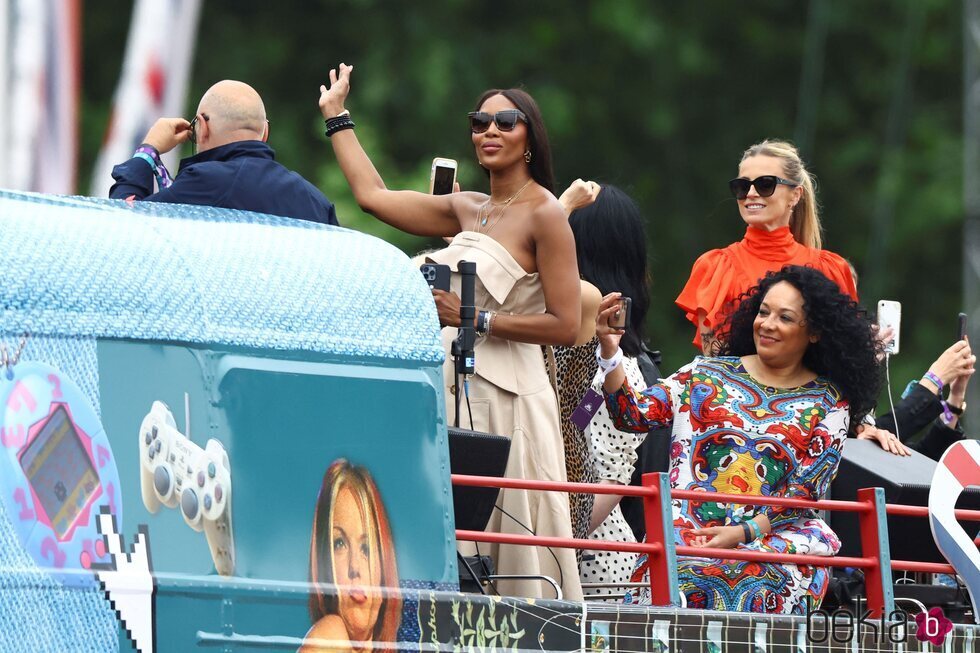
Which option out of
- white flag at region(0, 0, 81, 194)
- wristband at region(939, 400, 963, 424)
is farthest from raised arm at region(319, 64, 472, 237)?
white flag at region(0, 0, 81, 194)

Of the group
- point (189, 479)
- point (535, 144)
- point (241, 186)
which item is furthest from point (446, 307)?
point (189, 479)

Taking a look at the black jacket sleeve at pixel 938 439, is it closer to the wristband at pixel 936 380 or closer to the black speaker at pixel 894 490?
the wristband at pixel 936 380

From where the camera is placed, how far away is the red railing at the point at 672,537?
20.5 feet

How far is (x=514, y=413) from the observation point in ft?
23.1

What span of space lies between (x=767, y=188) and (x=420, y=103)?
1285cm

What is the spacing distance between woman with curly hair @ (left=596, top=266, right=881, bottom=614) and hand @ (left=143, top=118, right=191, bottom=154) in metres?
1.58

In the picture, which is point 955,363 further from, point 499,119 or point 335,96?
point 335,96

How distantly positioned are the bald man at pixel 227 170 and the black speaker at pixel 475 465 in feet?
2.90

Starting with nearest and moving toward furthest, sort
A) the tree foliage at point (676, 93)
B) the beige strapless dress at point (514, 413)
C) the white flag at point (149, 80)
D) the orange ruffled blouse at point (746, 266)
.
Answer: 1. the beige strapless dress at point (514, 413)
2. the orange ruffled blouse at point (746, 266)
3. the white flag at point (149, 80)
4. the tree foliage at point (676, 93)

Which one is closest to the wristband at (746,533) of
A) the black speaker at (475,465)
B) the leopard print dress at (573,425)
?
the leopard print dress at (573,425)

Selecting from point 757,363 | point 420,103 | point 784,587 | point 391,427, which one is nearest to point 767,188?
point 757,363

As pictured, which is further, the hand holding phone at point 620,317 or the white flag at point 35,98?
the white flag at point 35,98

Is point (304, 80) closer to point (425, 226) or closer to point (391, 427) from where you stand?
point (425, 226)

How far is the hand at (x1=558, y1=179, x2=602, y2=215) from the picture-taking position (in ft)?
24.8
